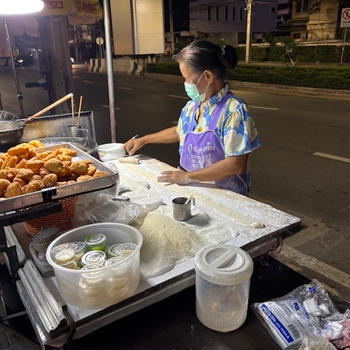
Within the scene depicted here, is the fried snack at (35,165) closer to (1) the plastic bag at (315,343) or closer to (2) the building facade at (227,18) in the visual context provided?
(1) the plastic bag at (315,343)

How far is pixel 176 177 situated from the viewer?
2307 mm

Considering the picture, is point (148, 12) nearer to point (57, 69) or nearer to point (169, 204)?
point (57, 69)

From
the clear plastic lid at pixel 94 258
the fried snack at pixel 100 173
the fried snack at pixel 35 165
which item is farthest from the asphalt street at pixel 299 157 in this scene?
the fried snack at pixel 35 165

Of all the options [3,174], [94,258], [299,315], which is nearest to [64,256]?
[94,258]

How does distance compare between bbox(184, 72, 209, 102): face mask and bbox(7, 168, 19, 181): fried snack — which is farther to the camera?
bbox(184, 72, 209, 102): face mask

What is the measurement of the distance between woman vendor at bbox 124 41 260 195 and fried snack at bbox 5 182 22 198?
1043 mm

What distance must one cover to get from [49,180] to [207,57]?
1.30 metres

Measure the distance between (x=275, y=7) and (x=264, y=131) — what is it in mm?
34745

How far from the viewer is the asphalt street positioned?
334 cm

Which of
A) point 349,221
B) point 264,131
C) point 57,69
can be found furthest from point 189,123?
point 264,131

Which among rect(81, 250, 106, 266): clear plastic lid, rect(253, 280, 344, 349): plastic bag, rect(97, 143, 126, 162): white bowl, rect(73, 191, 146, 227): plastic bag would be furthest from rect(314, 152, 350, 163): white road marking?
rect(81, 250, 106, 266): clear plastic lid

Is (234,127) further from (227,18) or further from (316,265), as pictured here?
(227,18)

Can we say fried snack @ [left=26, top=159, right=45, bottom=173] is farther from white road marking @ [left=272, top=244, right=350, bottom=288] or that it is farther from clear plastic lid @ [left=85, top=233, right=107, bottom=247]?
white road marking @ [left=272, top=244, right=350, bottom=288]

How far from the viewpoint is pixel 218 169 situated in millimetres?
2229
